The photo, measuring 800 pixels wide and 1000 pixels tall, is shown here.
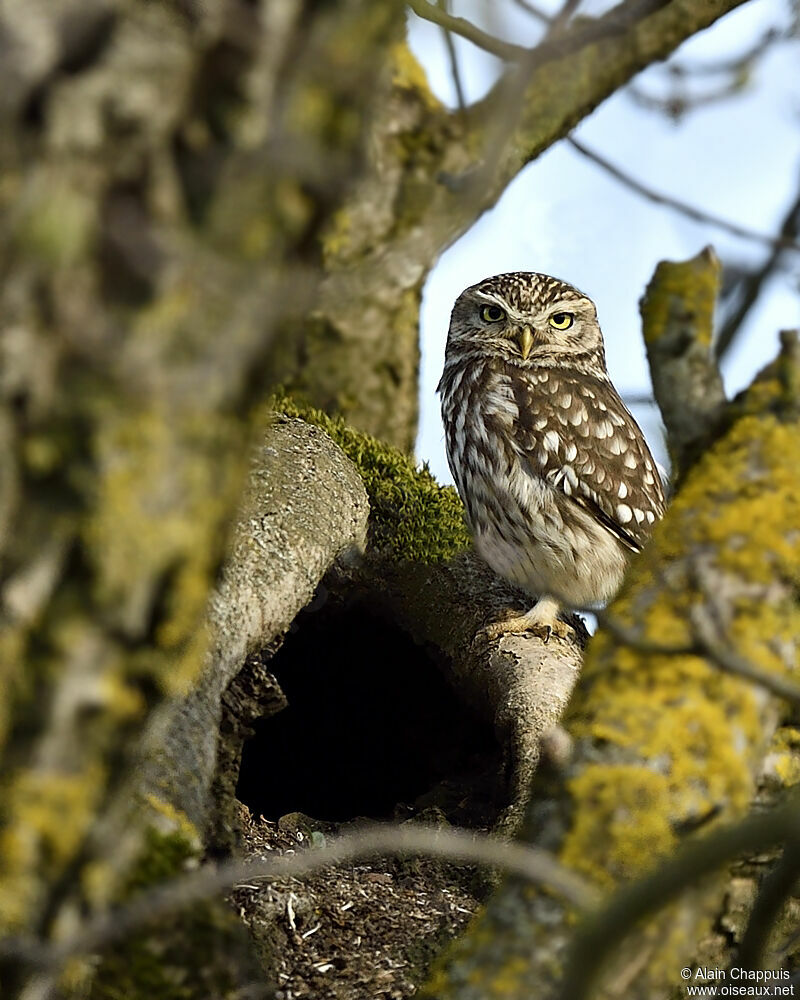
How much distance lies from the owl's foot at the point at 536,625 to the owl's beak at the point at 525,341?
1384mm

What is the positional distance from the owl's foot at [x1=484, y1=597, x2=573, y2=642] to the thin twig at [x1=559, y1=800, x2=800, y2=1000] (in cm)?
286

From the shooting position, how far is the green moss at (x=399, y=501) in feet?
14.5

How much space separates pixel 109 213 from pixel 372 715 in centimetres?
382

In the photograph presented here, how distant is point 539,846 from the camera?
1832mm

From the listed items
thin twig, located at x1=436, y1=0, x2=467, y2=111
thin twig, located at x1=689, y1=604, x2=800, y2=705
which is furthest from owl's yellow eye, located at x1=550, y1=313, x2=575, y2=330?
thin twig, located at x1=689, y1=604, x2=800, y2=705

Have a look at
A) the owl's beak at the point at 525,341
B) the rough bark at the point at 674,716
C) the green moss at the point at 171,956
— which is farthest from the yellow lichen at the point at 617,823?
the owl's beak at the point at 525,341

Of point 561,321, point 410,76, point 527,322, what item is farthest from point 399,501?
point 410,76

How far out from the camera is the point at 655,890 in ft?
4.04

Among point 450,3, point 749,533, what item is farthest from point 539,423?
point 749,533

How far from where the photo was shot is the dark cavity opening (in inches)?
183

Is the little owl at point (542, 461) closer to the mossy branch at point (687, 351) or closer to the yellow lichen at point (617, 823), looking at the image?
the mossy branch at point (687, 351)

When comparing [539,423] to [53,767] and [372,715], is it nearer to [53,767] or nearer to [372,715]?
[372,715]

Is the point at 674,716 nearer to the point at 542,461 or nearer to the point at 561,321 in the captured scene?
the point at 542,461

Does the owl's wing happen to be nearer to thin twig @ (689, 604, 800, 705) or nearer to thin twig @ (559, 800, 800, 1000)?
thin twig @ (689, 604, 800, 705)
